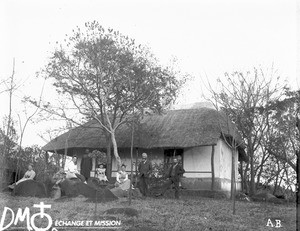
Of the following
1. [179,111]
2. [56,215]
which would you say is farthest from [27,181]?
[179,111]

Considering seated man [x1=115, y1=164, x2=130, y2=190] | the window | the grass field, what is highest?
the window

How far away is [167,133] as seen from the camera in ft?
63.9

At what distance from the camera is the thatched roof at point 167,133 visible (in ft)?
60.1

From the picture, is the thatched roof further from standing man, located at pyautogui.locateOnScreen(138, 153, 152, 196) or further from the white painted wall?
standing man, located at pyautogui.locateOnScreen(138, 153, 152, 196)

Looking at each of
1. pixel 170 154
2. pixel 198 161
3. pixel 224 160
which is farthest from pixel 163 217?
pixel 224 160

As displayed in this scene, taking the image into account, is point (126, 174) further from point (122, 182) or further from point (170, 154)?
point (170, 154)

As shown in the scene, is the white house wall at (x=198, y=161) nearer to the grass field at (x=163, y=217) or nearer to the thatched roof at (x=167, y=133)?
the thatched roof at (x=167, y=133)

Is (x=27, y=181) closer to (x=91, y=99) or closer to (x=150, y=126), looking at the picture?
(x=91, y=99)

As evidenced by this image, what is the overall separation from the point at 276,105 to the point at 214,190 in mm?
5281

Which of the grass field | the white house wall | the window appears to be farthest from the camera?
the window

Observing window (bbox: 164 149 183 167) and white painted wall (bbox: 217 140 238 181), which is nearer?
white painted wall (bbox: 217 140 238 181)

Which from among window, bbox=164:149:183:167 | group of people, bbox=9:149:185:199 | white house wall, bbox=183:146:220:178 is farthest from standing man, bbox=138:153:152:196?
window, bbox=164:149:183:167

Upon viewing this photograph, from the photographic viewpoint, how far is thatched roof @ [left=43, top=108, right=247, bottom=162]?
1833 cm

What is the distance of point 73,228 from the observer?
21.7 feet
